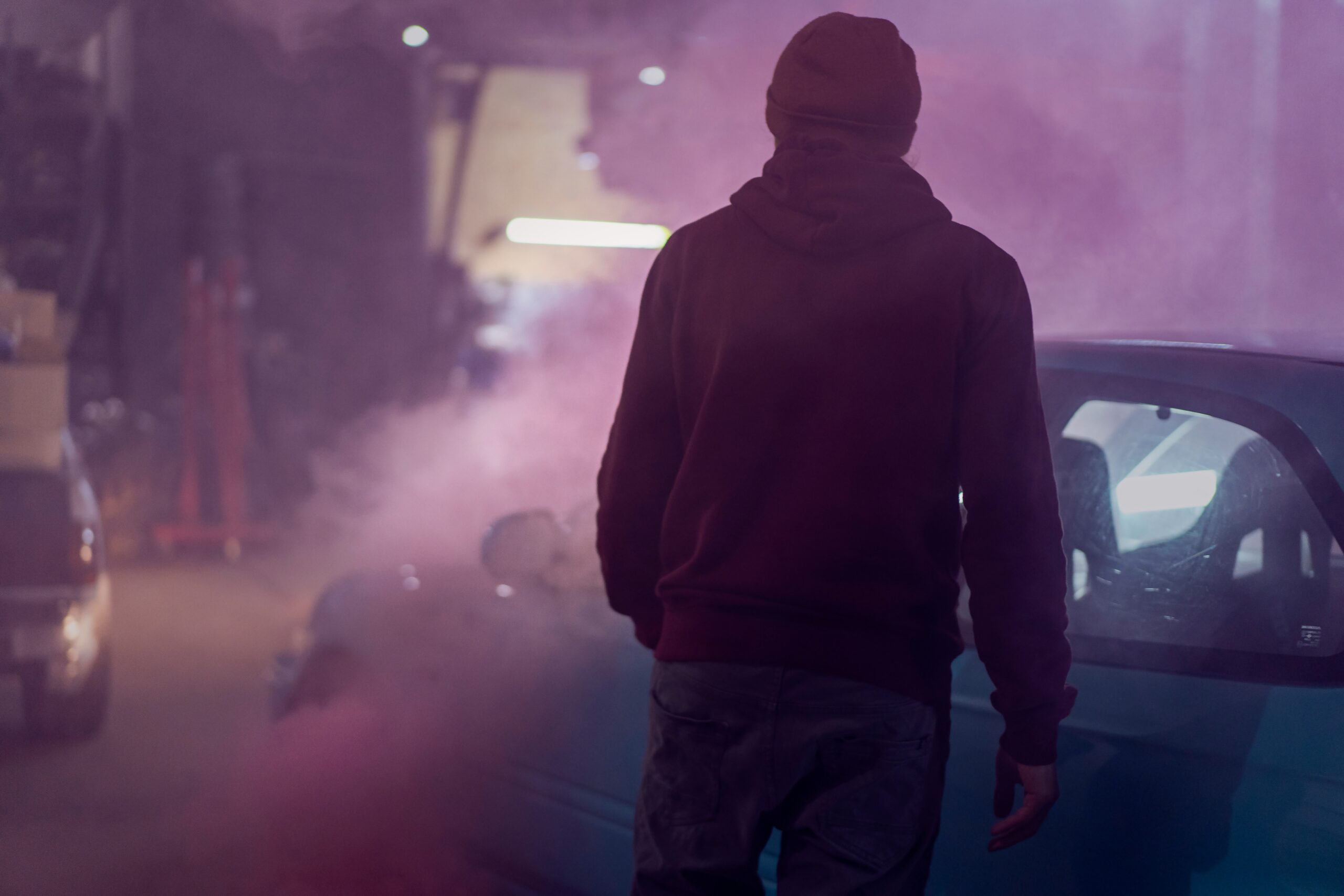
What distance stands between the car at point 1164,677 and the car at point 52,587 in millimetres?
2495

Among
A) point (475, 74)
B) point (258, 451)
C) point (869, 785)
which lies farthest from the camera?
point (475, 74)

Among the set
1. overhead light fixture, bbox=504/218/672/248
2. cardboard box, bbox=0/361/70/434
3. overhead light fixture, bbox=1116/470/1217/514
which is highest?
overhead light fixture, bbox=504/218/672/248

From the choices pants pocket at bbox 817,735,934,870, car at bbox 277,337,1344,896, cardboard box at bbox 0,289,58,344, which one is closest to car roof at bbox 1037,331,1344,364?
car at bbox 277,337,1344,896

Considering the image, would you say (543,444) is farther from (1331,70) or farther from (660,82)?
(1331,70)

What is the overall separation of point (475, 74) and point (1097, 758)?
1296 centimetres

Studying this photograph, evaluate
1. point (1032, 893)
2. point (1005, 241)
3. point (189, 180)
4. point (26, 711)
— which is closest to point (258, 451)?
point (189, 180)

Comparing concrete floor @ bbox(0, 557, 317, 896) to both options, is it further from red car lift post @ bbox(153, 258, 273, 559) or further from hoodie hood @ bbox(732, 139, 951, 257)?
hoodie hood @ bbox(732, 139, 951, 257)

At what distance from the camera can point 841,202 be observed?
147cm

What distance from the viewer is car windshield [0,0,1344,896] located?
148cm

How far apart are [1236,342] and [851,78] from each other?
86 centimetres

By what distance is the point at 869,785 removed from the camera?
1.43 m

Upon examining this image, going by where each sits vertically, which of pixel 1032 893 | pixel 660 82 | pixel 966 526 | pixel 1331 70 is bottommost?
pixel 1032 893

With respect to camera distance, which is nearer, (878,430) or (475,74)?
(878,430)

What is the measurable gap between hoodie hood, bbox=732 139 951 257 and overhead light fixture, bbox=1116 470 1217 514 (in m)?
0.71
